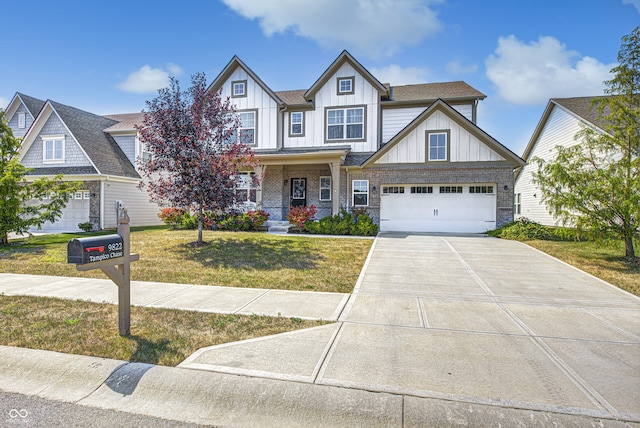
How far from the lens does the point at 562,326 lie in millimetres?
4977

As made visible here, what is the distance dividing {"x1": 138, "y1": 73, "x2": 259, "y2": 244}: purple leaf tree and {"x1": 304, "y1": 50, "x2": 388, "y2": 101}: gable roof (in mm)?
8798

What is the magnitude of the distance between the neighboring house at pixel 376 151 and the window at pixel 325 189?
55 mm

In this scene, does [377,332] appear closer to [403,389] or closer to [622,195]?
[403,389]

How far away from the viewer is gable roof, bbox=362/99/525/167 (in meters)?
15.2

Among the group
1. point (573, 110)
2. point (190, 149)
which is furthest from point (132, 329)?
point (573, 110)

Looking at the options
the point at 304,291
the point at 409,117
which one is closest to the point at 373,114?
the point at 409,117

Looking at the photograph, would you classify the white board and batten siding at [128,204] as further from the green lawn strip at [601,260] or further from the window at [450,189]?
the green lawn strip at [601,260]

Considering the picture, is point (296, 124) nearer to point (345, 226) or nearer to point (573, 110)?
point (345, 226)

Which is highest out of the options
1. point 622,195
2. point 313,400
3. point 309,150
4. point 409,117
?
point 409,117

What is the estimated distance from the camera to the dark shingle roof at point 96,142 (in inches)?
749

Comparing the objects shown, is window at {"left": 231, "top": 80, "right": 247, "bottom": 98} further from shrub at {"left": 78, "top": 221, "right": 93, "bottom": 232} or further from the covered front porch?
shrub at {"left": 78, "top": 221, "right": 93, "bottom": 232}

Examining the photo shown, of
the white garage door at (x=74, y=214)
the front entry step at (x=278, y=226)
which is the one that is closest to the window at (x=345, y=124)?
the front entry step at (x=278, y=226)

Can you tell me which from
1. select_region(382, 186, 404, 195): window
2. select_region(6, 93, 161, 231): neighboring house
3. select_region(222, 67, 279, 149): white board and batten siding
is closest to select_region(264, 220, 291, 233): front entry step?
select_region(222, 67, 279, 149): white board and batten siding

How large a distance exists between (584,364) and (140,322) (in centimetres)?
562
